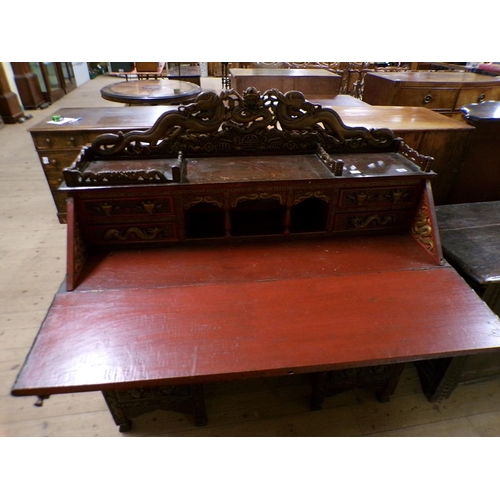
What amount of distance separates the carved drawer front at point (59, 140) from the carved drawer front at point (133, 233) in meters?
1.54

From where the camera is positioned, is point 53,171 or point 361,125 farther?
point 53,171

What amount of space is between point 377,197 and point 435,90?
2.46 metres

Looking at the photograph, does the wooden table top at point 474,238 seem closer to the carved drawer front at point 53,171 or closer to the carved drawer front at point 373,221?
the carved drawer front at point 373,221

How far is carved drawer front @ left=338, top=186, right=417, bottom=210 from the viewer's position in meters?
1.50

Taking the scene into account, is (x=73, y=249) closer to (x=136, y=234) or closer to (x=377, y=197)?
(x=136, y=234)

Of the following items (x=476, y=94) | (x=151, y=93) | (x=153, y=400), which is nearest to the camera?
(x=153, y=400)

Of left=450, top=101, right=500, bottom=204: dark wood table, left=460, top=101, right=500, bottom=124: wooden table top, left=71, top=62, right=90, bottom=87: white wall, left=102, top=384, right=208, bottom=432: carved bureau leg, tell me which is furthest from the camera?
left=71, top=62, right=90, bottom=87: white wall

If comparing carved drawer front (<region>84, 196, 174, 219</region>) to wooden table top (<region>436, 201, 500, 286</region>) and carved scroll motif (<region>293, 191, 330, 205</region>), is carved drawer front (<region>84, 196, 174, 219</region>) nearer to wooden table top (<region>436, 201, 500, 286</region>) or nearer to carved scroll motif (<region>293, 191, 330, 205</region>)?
carved scroll motif (<region>293, 191, 330, 205</region>)

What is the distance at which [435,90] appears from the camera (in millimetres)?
3240

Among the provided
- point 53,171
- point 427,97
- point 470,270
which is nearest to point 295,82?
point 427,97

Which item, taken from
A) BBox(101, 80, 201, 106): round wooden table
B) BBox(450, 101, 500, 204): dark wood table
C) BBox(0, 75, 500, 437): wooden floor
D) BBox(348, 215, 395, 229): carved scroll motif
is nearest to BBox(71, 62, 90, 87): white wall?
BBox(101, 80, 201, 106): round wooden table

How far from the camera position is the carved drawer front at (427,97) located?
321 centimetres

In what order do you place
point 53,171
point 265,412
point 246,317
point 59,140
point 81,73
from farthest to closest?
point 81,73, point 53,171, point 59,140, point 265,412, point 246,317

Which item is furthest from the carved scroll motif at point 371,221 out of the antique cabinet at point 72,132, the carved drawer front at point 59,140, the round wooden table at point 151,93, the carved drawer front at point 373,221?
the round wooden table at point 151,93
